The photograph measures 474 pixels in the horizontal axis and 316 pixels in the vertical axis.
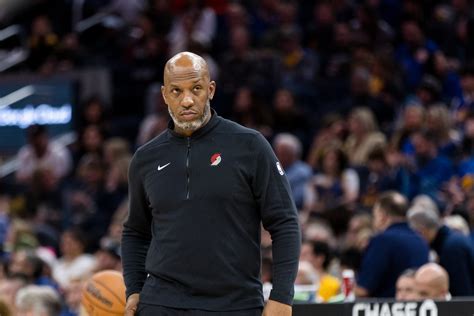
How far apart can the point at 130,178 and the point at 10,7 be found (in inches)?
551

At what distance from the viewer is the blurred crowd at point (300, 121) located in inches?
426

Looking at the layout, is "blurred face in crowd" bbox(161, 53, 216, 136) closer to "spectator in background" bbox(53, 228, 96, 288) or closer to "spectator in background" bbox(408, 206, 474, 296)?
"spectator in background" bbox(408, 206, 474, 296)

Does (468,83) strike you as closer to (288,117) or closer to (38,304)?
(288,117)

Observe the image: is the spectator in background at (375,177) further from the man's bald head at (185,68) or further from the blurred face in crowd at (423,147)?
the man's bald head at (185,68)

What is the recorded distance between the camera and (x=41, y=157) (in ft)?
52.7

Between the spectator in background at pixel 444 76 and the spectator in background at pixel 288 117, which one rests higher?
the spectator in background at pixel 444 76

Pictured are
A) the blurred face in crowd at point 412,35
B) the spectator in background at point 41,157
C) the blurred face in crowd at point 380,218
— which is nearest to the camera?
the blurred face in crowd at point 380,218

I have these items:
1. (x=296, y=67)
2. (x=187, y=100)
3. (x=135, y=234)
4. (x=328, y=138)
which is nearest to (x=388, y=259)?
(x=135, y=234)

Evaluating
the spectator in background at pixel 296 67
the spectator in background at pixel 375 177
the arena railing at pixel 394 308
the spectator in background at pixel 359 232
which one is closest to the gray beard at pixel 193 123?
the arena railing at pixel 394 308

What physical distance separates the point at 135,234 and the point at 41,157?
10728 mm

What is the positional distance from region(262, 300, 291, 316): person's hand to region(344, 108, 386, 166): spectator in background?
8634 millimetres

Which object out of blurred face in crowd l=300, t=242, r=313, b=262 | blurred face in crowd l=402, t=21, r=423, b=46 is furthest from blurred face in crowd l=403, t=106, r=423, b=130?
blurred face in crowd l=300, t=242, r=313, b=262

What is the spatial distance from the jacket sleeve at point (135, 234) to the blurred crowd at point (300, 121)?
3.36 m

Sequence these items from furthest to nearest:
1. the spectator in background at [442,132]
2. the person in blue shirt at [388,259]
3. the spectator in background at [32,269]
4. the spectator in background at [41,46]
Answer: the spectator in background at [41,46]
the spectator in background at [442,132]
the spectator in background at [32,269]
the person in blue shirt at [388,259]
